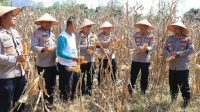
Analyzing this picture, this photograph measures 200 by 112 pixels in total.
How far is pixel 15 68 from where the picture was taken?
3588 mm

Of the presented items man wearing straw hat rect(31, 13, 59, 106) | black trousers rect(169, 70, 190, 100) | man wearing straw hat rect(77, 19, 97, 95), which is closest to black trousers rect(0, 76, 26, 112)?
man wearing straw hat rect(31, 13, 59, 106)

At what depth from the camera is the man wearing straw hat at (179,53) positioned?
489cm

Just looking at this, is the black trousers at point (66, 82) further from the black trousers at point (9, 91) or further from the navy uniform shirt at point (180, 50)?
the navy uniform shirt at point (180, 50)

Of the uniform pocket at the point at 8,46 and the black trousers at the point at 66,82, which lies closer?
the uniform pocket at the point at 8,46

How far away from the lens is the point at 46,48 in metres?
4.63

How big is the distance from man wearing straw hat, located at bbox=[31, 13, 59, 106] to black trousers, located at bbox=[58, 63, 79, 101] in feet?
0.37

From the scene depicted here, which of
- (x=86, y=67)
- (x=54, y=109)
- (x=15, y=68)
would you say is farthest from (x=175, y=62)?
(x=15, y=68)

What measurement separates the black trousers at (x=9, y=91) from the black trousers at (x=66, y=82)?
118 centimetres

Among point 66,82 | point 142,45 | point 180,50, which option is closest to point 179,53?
point 180,50

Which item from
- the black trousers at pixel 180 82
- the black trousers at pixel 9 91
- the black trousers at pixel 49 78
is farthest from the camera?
the black trousers at pixel 180 82

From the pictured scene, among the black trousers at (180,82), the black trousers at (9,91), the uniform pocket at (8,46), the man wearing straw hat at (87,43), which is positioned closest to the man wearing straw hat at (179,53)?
the black trousers at (180,82)

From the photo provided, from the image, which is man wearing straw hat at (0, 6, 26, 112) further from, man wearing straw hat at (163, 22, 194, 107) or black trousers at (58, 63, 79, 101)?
man wearing straw hat at (163, 22, 194, 107)

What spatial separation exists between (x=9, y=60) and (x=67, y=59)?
1.41 metres

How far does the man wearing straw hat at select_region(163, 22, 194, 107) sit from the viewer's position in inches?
193
